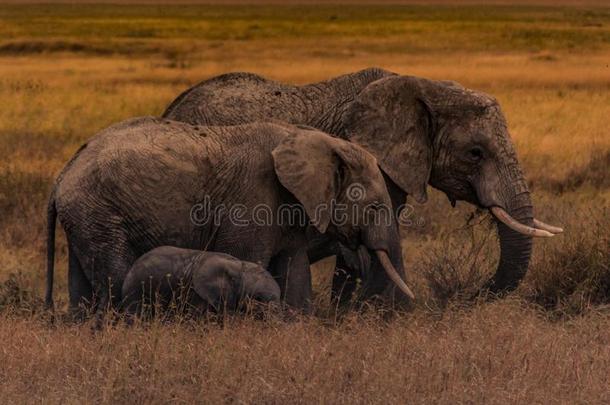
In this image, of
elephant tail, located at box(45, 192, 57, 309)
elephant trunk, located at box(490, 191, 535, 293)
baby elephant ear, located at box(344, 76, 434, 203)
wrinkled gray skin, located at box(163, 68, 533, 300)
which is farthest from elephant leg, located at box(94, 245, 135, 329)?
elephant trunk, located at box(490, 191, 535, 293)

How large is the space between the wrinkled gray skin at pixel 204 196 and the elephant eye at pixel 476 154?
0.84 meters

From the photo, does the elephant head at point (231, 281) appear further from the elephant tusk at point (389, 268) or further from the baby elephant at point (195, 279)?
the elephant tusk at point (389, 268)

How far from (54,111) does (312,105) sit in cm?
1502

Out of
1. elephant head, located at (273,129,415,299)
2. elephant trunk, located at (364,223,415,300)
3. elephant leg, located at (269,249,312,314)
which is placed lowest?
elephant leg, located at (269,249,312,314)

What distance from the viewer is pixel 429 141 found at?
8.30 m

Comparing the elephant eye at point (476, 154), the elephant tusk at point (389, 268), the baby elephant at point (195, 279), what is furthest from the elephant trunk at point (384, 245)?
the elephant eye at point (476, 154)

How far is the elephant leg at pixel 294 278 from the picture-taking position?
24.1ft

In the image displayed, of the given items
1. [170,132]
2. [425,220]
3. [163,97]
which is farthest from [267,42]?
[170,132]

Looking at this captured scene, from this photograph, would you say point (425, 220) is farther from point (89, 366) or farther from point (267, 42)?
point (267, 42)

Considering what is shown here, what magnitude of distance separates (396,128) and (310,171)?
1.13 meters

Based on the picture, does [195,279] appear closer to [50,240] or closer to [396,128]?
[50,240]

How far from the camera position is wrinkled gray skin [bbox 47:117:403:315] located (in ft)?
23.4

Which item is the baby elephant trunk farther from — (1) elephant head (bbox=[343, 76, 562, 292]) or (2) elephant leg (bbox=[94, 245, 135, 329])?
(1) elephant head (bbox=[343, 76, 562, 292])

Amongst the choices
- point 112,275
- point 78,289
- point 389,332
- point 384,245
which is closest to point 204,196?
point 112,275
